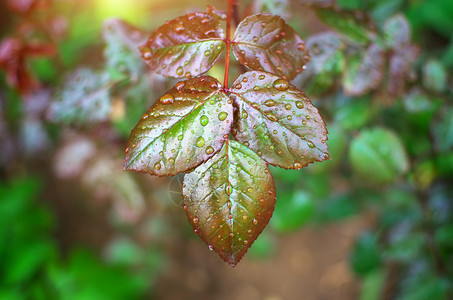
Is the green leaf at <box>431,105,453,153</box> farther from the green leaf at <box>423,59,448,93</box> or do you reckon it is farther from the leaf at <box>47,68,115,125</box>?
the leaf at <box>47,68,115,125</box>

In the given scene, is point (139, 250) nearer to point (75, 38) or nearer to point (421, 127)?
point (75, 38)

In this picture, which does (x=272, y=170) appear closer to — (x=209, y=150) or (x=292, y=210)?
(x=292, y=210)

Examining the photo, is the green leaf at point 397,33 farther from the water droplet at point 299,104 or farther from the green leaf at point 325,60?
the water droplet at point 299,104

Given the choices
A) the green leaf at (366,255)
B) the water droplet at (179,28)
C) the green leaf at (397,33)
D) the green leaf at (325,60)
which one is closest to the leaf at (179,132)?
the water droplet at (179,28)

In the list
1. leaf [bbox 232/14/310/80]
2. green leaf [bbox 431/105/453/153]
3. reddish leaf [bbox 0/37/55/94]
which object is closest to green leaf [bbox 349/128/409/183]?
green leaf [bbox 431/105/453/153]

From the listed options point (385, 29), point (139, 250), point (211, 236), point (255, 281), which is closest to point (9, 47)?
point (211, 236)

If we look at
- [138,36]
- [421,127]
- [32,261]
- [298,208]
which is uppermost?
[138,36]
